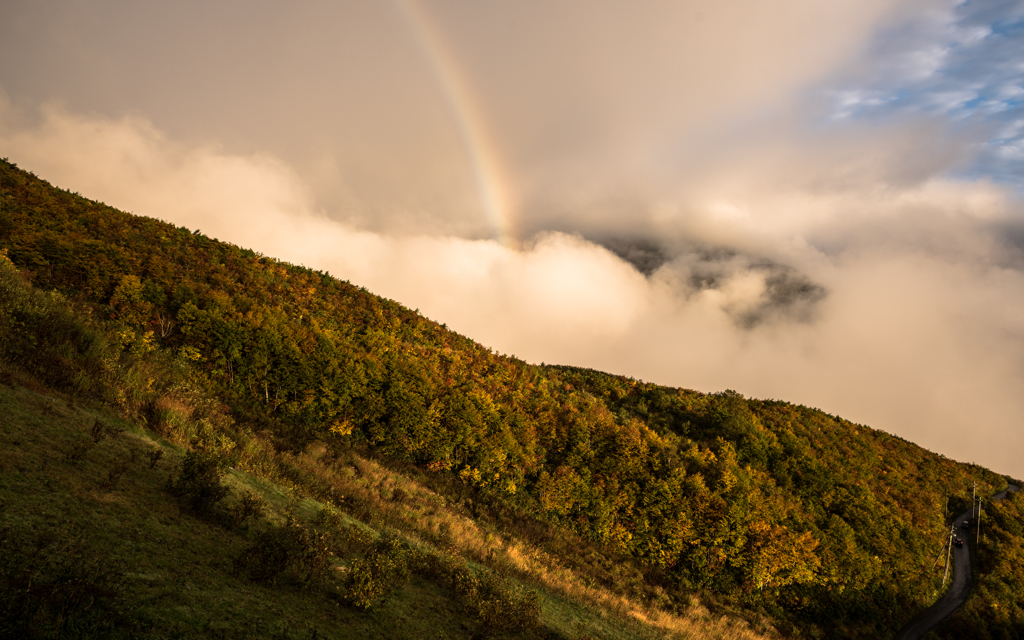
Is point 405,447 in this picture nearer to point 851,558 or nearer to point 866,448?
point 851,558

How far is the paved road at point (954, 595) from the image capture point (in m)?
42.8

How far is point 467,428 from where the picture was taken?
3275cm

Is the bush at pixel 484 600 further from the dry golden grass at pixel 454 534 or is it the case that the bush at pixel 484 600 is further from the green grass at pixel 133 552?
the dry golden grass at pixel 454 534

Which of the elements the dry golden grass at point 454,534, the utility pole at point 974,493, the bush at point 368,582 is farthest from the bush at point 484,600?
the utility pole at point 974,493

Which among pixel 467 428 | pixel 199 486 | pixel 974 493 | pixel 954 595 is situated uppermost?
pixel 974 493

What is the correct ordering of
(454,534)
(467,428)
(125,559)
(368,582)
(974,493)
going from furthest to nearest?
(974,493)
(467,428)
(454,534)
(368,582)
(125,559)

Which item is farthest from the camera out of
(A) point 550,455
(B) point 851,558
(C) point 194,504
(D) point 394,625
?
(B) point 851,558

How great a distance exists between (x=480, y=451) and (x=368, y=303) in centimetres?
2198

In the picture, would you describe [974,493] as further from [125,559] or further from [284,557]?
[125,559]

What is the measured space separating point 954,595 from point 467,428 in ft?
196

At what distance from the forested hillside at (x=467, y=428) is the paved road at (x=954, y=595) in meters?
1.14

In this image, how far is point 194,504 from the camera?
10391 millimetres

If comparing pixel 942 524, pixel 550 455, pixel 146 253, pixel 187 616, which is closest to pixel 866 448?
pixel 942 524

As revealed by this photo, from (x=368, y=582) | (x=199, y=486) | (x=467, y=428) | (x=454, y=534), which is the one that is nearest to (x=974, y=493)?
(x=467, y=428)
